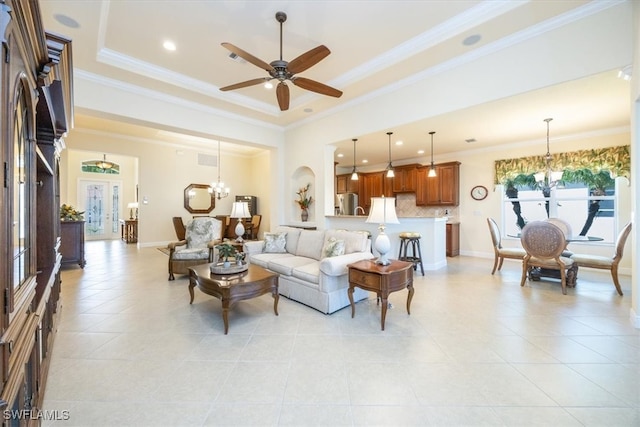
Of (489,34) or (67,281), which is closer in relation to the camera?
(489,34)

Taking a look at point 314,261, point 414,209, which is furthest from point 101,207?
A: point 414,209

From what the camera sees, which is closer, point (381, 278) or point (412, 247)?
point (381, 278)

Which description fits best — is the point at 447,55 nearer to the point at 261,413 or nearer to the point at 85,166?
the point at 261,413

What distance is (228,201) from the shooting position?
32.9ft

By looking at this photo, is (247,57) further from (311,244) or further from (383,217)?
(311,244)

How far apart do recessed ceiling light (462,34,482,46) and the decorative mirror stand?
8.47 meters

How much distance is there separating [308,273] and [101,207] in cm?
1043

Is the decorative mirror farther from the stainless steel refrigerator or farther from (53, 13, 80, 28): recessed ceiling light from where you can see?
(53, 13, 80, 28): recessed ceiling light

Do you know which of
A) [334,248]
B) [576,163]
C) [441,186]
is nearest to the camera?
[334,248]

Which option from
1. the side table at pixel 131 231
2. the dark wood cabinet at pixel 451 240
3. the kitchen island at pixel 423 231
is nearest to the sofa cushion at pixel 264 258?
the kitchen island at pixel 423 231

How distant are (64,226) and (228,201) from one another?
5021 millimetres

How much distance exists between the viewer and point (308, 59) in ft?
9.09

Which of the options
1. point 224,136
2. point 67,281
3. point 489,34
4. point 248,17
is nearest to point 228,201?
point 224,136

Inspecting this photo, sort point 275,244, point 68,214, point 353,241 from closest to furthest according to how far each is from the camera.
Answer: point 353,241 < point 275,244 < point 68,214
